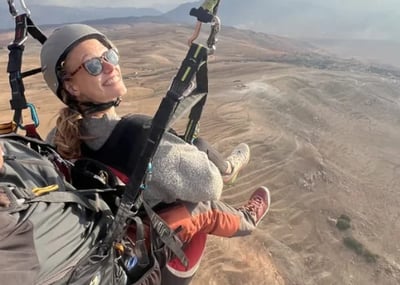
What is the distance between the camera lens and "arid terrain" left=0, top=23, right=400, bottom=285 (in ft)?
26.2

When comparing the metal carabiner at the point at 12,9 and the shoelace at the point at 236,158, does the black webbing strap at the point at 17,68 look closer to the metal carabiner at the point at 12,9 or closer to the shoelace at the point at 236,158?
the metal carabiner at the point at 12,9

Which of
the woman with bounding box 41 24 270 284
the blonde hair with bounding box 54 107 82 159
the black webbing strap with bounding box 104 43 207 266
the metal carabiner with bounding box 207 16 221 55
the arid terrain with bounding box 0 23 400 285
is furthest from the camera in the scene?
the arid terrain with bounding box 0 23 400 285

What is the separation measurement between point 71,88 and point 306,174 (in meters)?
9.54

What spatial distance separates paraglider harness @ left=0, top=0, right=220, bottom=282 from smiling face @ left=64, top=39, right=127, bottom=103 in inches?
12.5

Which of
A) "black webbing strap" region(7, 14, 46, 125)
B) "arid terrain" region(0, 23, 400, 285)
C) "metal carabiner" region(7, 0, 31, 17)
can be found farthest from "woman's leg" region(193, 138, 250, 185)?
"arid terrain" region(0, 23, 400, 285)

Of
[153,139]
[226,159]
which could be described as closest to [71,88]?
[153,139]

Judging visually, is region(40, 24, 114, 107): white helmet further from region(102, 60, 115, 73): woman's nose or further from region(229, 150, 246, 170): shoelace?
region(229, 150, 246, 170): shoelace

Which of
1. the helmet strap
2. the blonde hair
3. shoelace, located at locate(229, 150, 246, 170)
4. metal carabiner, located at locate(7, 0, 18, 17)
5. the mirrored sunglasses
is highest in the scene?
metal carabiner, located at locate(7, 0, 18, 17)

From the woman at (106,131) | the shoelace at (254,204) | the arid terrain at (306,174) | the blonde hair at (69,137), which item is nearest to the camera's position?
the woman at (106,131)

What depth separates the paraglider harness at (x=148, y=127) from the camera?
201 cm

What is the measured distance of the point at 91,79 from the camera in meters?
2.48

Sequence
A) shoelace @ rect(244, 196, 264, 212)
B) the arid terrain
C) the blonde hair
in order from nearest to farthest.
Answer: the blonde hair, shoelace @ rect(244, 196, 264, 212), the arid terrain

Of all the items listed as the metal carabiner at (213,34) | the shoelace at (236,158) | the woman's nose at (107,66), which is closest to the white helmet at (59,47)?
the woman's nose at (107,66)

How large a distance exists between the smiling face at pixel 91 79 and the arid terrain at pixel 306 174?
427 cm
